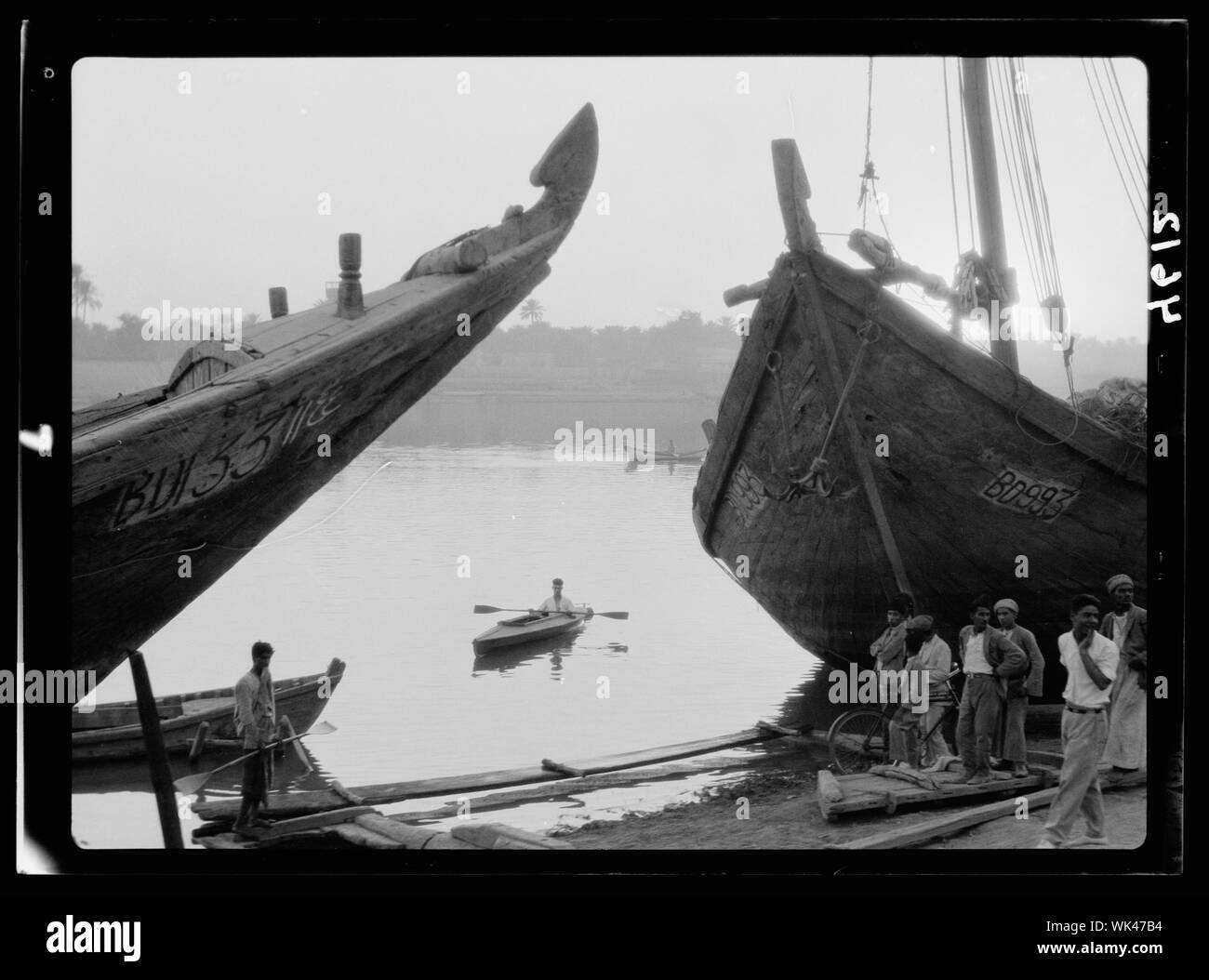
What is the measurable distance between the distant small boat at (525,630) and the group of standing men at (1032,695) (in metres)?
6.19

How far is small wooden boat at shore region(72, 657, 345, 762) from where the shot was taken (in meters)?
9.28

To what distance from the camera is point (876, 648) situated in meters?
6.96

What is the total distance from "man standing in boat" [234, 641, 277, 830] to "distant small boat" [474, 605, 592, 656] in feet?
21.1

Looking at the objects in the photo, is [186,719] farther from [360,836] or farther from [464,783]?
[360,836]

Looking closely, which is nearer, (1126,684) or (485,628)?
(1126,684)

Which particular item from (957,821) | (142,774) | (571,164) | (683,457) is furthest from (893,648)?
(142,774)

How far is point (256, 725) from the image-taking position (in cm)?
578

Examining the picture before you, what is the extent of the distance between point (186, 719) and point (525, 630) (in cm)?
414

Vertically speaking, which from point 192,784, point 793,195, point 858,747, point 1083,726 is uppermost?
point 793,195

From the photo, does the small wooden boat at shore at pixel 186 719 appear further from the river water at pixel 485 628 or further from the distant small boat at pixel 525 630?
the distant small boat at pixel 525 630

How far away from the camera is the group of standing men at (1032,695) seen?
523 centimetres

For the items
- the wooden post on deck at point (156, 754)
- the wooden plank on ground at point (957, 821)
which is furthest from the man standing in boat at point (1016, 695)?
the wooden post on deck at point (156, 754)

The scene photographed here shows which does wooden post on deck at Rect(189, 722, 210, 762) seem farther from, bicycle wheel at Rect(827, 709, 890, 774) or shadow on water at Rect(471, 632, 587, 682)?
bicycle wheel at Rect(827, 709, 890, 774)

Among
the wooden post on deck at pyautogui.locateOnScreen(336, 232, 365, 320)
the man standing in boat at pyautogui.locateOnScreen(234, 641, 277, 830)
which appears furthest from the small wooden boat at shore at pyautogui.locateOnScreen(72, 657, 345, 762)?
the wooden post on deck at pyautogui.locateOnScreen(336, 232, 365, 320)
